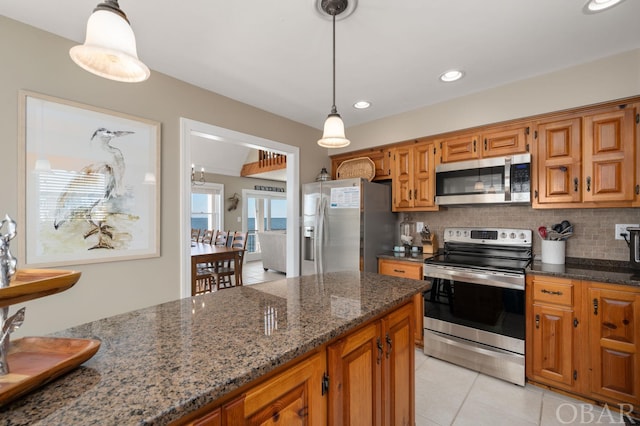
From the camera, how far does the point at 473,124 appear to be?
2.72m

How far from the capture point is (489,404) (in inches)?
81.1

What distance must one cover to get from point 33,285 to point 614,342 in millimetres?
2978

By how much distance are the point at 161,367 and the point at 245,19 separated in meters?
1.84

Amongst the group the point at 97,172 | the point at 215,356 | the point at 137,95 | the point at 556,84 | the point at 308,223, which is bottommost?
the point at 215,356

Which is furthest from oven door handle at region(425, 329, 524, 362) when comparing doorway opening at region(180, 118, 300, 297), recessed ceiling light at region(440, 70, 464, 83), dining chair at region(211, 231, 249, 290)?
dining chair at region(211, 231, 249, 290)

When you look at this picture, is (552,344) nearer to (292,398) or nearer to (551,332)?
(551,332)

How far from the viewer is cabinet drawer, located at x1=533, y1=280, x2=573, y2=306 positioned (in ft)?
6.80

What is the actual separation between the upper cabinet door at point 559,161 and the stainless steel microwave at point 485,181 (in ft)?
0.36

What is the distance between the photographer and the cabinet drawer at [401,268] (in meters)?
2.80

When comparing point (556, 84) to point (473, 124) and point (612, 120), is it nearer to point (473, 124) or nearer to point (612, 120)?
point (612, 120)

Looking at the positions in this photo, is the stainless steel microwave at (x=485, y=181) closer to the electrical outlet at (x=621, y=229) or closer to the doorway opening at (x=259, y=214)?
the electrical outlet at (x=621, y=229)

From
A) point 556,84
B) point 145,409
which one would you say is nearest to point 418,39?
point 556,84

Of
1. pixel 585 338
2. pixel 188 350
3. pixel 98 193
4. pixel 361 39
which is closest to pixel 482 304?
pixel 585 338

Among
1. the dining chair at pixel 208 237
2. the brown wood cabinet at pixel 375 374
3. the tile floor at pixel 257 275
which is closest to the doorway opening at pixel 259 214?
the tile floor at pixel 257 275
